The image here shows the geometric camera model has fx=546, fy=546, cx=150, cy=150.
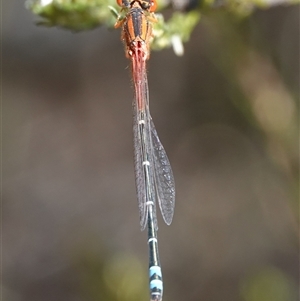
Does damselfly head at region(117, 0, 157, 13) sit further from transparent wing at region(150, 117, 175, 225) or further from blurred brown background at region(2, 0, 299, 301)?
blurred brown background at region(2, 0, 299, 301)

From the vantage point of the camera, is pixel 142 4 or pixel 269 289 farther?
pixel 269 289

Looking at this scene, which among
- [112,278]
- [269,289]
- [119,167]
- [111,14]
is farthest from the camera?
[119,167]

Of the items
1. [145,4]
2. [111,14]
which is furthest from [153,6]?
[111,14]

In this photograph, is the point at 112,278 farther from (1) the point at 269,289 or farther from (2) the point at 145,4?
(2) the point at 145,4

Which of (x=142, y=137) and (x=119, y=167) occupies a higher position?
(x=119, y=167)

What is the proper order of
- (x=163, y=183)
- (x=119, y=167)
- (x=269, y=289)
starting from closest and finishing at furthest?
(x=163, y=183) → (x=269, y=289) → (x=119, y=167)

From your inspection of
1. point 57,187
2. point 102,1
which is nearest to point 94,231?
point 57,187

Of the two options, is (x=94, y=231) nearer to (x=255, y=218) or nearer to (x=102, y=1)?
(x=255, y=218)
